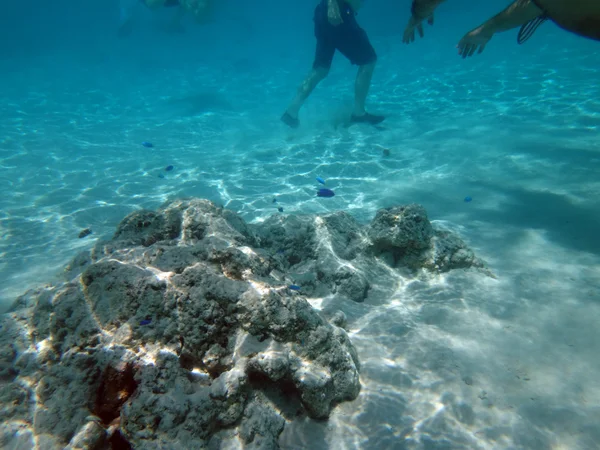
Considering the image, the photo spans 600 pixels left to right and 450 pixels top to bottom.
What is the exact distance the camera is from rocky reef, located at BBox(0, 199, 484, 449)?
2.51 m

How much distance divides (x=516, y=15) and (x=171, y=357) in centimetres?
466

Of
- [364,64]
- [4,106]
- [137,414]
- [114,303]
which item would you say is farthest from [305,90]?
[4,106]

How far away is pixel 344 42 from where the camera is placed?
454 inches

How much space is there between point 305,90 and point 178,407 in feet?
44.5

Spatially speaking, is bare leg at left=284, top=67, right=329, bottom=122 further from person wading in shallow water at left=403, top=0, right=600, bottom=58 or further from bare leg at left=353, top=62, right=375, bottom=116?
person wading in shallow water at left=403, top=0, right=600, bottom=58

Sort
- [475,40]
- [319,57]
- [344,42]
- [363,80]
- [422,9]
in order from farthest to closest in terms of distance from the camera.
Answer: [319,57] → [363,80] → [344,42] → [475,40] → [422,9]

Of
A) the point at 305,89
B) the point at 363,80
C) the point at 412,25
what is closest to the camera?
the point at 412,25

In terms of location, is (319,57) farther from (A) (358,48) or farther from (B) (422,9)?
(B) (422,9)

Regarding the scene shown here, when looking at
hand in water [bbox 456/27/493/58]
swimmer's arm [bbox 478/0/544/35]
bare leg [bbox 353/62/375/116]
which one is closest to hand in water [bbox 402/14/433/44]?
hand in water [bbox 456/27/493/58]

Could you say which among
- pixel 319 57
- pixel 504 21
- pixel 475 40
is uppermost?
pixel 319 57

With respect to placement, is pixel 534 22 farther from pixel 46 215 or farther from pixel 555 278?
pixel 46 215

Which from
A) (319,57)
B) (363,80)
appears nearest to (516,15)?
(363,80)

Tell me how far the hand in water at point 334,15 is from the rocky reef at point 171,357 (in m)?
10.2

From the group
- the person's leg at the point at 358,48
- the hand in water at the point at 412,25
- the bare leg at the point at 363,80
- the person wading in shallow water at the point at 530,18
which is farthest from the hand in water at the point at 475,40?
the bare leg at the point at 363,80
